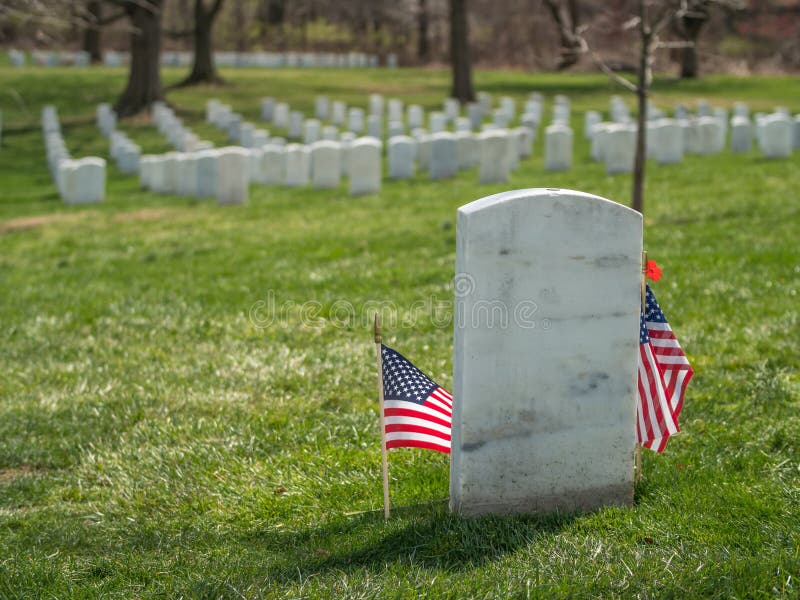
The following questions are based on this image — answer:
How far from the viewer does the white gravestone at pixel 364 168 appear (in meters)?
16.2

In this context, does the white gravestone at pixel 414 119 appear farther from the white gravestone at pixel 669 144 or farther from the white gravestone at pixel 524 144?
the white gravestone at pixel 669 144

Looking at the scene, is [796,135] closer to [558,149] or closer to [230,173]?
[558,149]

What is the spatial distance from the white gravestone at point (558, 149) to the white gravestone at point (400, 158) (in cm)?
245

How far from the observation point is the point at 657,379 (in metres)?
4.88

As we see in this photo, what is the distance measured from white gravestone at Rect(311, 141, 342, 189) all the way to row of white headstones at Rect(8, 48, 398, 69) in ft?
104

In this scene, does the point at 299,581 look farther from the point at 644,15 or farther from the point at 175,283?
the point at 644,15

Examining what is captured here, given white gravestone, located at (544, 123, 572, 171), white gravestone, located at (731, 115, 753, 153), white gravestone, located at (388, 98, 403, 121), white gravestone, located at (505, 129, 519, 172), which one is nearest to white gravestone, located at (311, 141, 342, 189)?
white gravestone, located at (505, 129, 519, 172)

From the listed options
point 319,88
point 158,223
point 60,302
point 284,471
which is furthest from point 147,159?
point 319,88

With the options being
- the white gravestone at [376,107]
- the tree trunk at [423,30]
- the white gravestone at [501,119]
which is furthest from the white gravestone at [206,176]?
the tree trunk at [423,30]

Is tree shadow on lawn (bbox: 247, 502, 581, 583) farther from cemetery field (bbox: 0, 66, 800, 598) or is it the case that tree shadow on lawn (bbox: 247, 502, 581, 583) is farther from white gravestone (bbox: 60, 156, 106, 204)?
white gravestone (bbox: 60, 156, 106, 204)

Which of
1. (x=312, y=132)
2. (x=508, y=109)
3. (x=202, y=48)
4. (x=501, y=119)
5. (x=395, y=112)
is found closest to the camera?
(x=312, y=132)

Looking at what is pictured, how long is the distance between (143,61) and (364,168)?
49.1 feet

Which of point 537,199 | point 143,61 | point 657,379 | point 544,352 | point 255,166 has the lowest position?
point 255,166

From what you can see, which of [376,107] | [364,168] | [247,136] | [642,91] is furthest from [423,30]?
[642,91]
